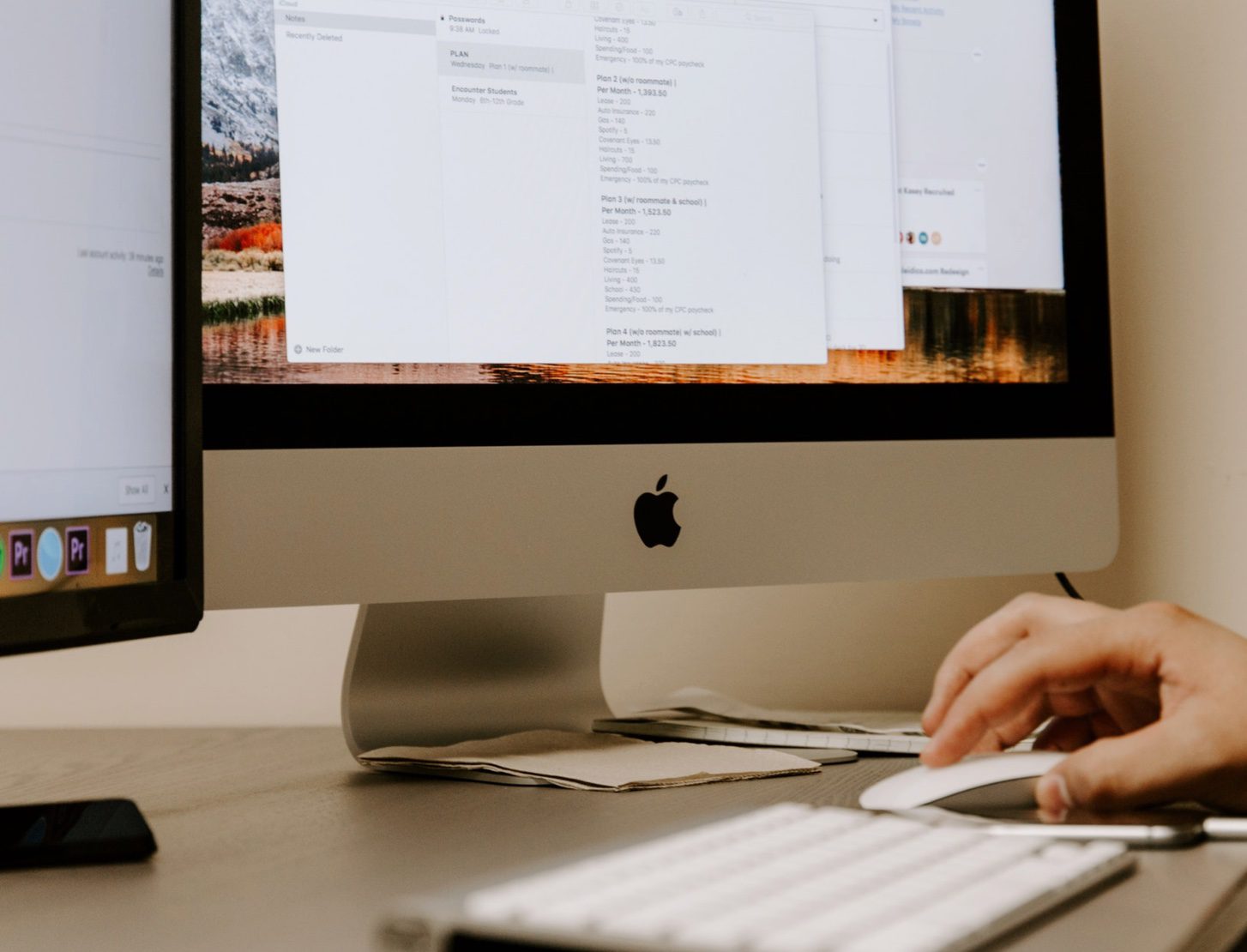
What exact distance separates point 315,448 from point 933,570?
408 mm

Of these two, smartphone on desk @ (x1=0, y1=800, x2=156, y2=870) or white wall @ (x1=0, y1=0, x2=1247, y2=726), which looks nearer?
smartphone on desk @ (x1=0, y1=800, x2=156, y2=870)

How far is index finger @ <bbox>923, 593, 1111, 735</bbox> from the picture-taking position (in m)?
0.59

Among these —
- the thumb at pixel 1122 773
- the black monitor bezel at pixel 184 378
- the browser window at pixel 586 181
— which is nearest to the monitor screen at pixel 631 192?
the browser window at pixel 586 181

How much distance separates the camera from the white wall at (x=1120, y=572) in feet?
3.31

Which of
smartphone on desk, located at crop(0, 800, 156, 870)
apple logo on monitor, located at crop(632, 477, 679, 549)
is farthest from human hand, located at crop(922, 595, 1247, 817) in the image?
smartphone on desk, located at crop(0, 800, 156, 870)

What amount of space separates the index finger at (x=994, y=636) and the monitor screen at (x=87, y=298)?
0.35 metres

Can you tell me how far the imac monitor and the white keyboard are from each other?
342 millimetres

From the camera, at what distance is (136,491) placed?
1.69ft

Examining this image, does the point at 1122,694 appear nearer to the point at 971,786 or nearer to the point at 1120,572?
the point at 971,786

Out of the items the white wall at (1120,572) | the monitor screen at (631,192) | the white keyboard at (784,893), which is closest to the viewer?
the white keyboard at (784,893)

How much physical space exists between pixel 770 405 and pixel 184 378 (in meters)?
0.37

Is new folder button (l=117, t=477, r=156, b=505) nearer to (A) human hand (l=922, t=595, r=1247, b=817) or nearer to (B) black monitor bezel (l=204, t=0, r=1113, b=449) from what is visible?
(B) black monitor bezel (l=204, t=0, r=1113, b=449)

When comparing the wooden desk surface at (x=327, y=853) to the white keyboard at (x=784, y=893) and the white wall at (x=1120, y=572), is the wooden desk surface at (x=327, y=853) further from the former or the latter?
the white wall at (x=1120, y=572)

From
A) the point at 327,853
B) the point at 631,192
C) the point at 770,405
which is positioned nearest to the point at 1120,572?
the point at 770,405
